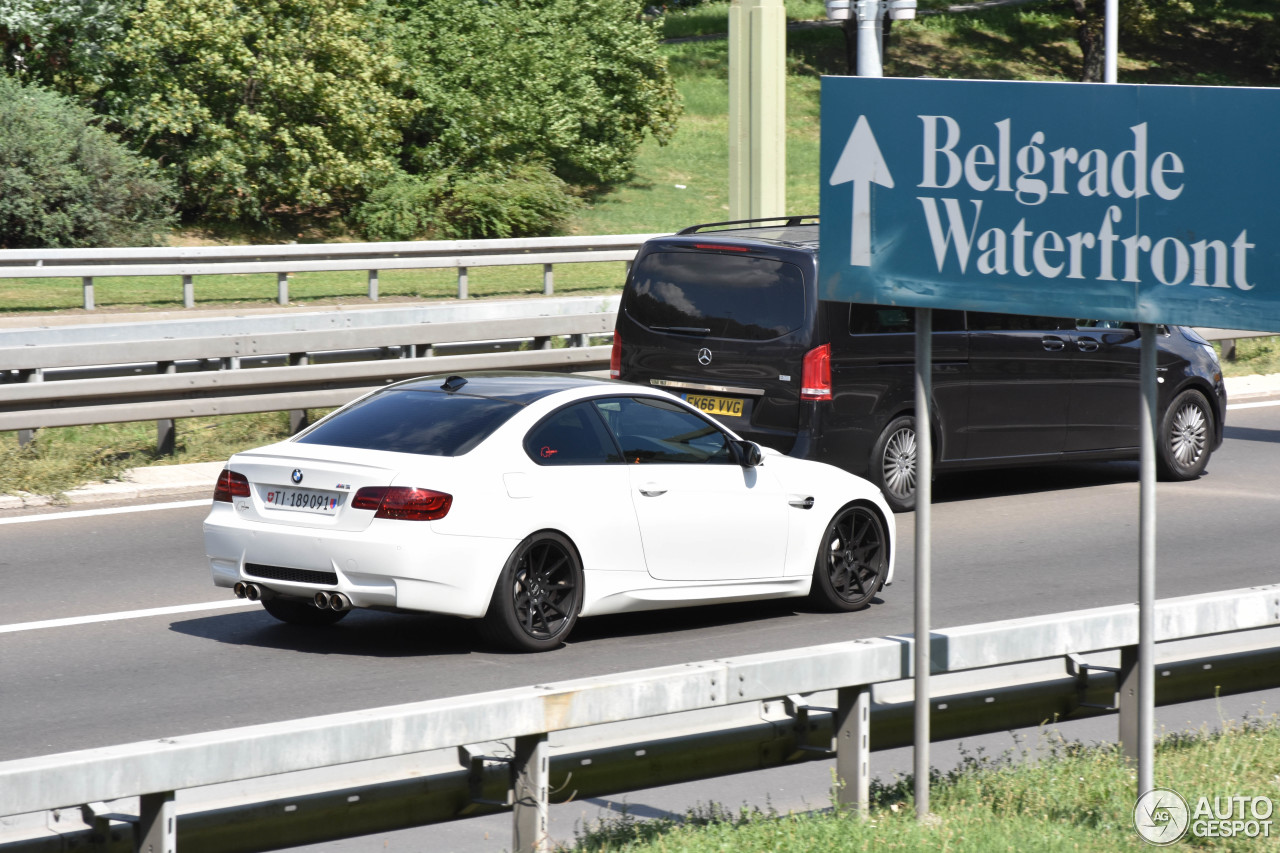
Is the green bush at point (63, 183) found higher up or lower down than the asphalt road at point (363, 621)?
higher up

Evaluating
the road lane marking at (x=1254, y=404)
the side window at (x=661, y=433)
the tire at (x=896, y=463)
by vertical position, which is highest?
the side window at (x=661, y=433)

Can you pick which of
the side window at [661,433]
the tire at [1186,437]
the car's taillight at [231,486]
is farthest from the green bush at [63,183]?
the side window at [661,433]

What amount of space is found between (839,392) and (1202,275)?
22.6ft

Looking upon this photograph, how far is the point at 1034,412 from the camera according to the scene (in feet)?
44.2

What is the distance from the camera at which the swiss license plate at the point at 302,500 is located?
844 centimetres

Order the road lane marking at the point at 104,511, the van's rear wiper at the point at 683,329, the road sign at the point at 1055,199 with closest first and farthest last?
the road sign at the point at 1055,199
the road lane marking at the point at 104,511
the van's rear wiper at the point at 683,329

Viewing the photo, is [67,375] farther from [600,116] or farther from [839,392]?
[600,116]

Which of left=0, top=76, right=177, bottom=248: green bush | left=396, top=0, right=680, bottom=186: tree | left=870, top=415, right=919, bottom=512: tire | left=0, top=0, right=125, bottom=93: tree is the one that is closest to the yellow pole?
left=870, top=415, right=919, bottom=512: tire

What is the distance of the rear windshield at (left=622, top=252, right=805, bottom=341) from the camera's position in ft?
39.2

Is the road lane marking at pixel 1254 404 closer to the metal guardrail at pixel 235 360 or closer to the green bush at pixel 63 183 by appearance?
the metal guardrail at pixel 235 360

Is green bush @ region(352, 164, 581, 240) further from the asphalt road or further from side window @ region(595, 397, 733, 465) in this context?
side window @ region(595, 397, 733, 465)

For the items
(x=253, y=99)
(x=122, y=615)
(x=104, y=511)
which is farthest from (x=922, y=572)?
(x=253, y=99)

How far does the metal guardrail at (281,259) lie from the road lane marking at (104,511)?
379 inches

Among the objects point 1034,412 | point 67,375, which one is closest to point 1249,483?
point 1034,412
